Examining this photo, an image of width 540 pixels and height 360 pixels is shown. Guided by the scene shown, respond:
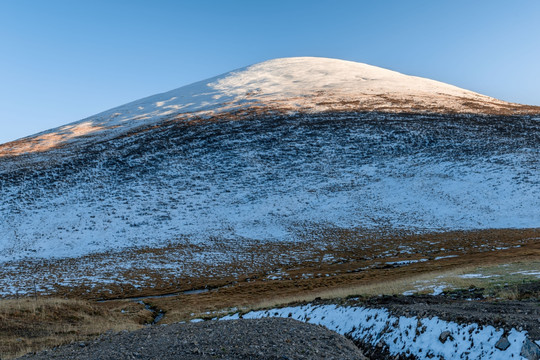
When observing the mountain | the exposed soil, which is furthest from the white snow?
the mountain

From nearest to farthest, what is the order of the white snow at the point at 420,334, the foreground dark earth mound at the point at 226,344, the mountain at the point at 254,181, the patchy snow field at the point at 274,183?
A: the white snow at the point at 420,334 < the foreground dark earth mound at the point at 226,344 < the mountain at the point at 254,181 < the patchy snow field at the point at 274,183

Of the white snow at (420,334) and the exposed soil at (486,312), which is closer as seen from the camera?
the white snow at (420,334)

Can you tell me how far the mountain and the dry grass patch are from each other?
17.9 metres

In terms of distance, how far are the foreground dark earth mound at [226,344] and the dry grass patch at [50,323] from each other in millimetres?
2747

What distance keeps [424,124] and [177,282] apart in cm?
6009

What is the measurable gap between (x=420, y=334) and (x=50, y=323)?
691 inches

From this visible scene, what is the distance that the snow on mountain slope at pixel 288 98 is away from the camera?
302 ft

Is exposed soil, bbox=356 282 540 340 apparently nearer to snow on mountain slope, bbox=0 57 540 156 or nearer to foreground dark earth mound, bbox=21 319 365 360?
foreground dark earth mound, bbox=21 319 365 360

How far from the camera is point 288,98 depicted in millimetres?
104938

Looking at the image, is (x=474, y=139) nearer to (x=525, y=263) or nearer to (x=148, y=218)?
(x=525, y=263)

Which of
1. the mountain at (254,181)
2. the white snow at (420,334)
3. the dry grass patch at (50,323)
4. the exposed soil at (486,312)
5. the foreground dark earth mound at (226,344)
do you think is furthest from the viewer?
the mountain at (254,181)

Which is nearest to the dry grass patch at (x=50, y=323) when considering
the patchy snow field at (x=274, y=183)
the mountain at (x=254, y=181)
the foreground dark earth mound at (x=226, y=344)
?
the foreground dark earth mound at (x=226, y=344)

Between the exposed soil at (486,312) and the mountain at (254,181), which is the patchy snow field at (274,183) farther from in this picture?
the exposed soil at (486,312)

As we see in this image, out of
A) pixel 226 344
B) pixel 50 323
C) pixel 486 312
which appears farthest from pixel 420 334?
pixel 50 323
